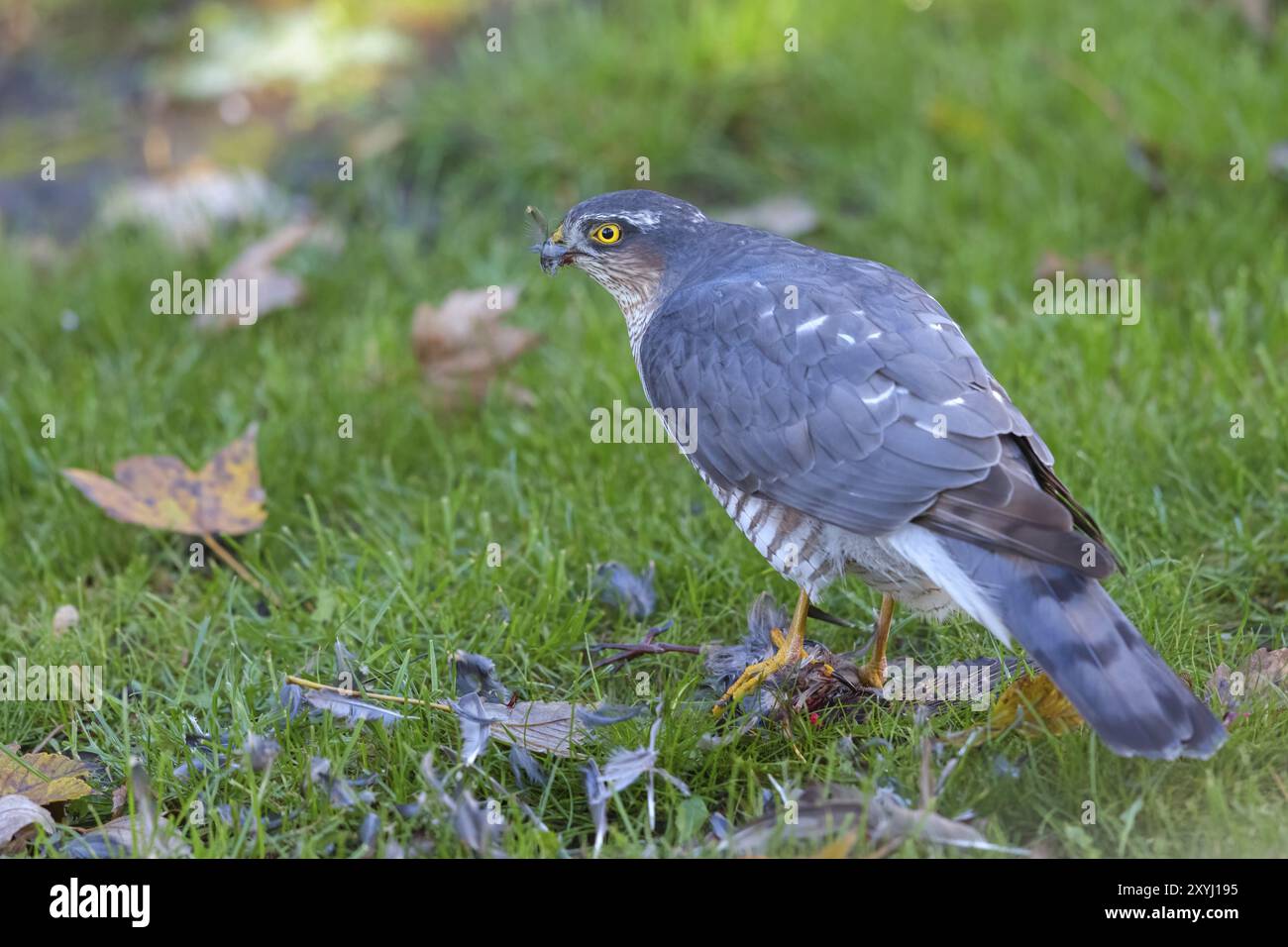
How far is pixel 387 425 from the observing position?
191 inches

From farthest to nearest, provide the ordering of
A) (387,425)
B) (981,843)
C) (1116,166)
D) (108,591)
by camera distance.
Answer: (1116,166) → (387,425) → (108,591) → (981,843)

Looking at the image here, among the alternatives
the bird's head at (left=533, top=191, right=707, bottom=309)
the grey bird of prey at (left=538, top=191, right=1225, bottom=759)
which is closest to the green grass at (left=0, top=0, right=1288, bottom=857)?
the grey bird of prey at (left=538, top=191, right=1225, bottom=759)

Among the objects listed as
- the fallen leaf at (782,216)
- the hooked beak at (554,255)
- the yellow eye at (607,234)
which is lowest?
the hooked beak at (554,255)

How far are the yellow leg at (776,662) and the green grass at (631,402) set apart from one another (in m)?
0.12

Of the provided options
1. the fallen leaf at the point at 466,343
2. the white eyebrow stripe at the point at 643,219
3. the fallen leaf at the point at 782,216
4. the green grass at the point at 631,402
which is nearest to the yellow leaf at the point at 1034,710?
the green grass at the point at 631,402

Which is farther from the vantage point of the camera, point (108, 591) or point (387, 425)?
point (387, 425)

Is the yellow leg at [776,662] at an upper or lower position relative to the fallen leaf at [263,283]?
lower

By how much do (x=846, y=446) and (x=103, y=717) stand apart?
1.90 metres

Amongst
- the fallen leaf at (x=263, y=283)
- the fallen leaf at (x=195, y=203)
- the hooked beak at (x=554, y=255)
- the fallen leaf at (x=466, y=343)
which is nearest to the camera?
the hooked beak at (x=554, y=255)

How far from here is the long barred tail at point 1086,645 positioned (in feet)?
9.07

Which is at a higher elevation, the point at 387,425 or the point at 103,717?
the point at 387,425

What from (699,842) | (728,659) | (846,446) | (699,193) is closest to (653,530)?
(728,659)

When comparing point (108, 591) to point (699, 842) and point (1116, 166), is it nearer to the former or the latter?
point (699, 842)

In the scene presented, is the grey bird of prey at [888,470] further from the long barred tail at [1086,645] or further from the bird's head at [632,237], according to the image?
the bird's head at [632,237]
